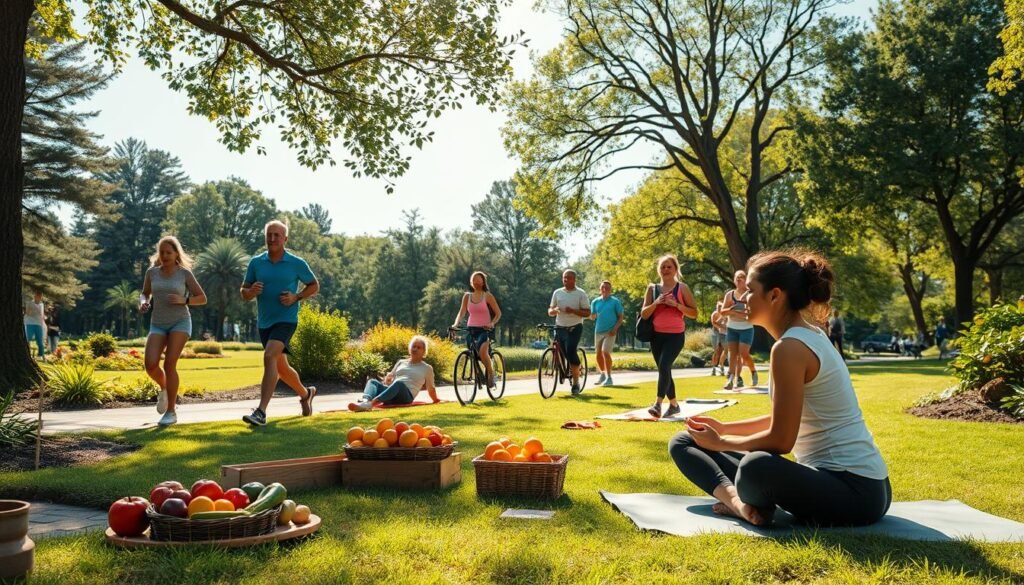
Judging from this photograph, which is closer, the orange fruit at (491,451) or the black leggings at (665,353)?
the orange fruit at (491,451)

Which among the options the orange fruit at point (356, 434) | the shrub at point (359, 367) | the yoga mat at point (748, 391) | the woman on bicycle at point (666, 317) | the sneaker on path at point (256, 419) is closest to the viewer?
the orange fruit at point (356, 434)

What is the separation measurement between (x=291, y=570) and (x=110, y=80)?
34135 millimetres

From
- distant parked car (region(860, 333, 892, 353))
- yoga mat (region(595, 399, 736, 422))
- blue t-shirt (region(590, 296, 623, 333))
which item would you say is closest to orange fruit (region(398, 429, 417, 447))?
yoga mat (region(595, 399, 736, 422))

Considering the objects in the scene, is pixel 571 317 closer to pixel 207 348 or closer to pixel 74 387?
pixel 74 387

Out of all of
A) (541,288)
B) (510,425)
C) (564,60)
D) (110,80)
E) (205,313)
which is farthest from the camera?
(205,313)

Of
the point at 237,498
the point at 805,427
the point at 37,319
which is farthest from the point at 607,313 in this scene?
the point at 37,319

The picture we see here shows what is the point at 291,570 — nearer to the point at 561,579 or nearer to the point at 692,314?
the point at 561,579

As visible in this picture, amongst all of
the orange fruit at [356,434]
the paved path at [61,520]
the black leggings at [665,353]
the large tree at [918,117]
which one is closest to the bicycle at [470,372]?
the black leggings at [665,353]

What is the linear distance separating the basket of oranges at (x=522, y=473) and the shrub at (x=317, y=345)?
11786mm

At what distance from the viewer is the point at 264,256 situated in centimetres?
923

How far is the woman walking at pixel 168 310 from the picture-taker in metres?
8.84

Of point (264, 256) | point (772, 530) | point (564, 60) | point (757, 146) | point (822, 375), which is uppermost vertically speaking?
point (564, 60)

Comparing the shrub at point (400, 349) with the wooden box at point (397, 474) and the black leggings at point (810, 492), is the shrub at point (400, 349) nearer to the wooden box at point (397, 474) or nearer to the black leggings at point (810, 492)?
the wooden box at point (397, 474)

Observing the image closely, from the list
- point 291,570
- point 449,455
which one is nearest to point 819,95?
point 449,455
